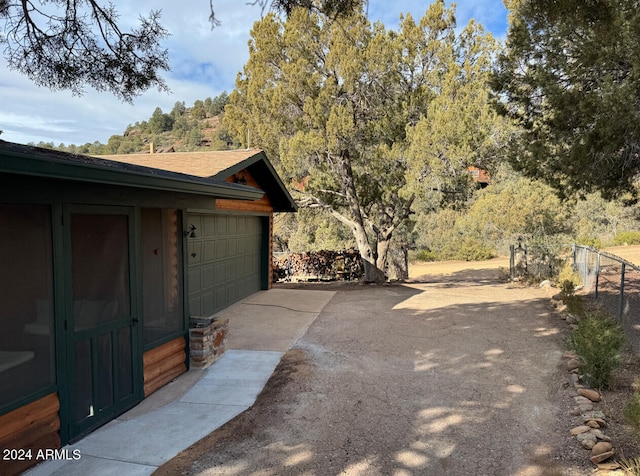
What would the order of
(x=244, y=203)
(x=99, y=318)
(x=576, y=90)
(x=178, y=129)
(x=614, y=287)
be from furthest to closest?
(x=178, y=129) → (x=614, y=287) → (x=244, y=203) → (x=576, y=90) → (x=99, y=318)

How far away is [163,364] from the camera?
5367 mm

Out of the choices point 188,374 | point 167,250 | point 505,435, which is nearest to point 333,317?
point 188,374

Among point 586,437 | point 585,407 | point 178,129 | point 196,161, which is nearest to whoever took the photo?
point 586,437

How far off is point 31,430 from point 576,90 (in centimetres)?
787

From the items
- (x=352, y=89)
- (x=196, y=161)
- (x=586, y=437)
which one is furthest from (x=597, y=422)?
(x=352, y=89)

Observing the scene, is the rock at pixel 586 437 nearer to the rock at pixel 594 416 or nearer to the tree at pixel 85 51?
the rock at pixel 594 416

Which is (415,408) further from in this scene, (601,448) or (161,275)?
(161,275)

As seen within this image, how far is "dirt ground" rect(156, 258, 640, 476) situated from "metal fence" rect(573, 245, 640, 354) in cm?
93

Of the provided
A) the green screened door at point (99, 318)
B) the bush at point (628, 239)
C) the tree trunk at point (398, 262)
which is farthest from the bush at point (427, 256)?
the green screened door at point (99, 318)

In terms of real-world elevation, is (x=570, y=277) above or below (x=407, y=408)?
above

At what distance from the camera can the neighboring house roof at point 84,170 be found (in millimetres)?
2830

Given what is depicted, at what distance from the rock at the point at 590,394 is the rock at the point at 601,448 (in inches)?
44.7

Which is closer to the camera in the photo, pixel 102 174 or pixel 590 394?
pixel 102 174

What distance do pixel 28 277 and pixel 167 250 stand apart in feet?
6.50
